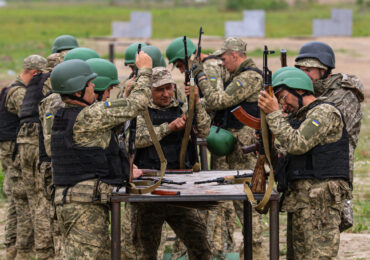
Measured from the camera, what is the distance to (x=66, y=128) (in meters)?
6.06

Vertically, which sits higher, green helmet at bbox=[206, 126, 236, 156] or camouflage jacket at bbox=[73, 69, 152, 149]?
camouflage jacket at bbox=[73, 69, 152, 149]

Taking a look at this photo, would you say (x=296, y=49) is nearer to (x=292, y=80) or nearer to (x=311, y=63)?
(x=311, y=63)

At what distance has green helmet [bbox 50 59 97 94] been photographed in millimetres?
6137

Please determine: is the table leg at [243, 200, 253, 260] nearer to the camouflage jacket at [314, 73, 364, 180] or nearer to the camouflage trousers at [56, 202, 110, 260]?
the camouflage jacket at [314, 73, 364, 180]

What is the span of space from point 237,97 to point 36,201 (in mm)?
2689

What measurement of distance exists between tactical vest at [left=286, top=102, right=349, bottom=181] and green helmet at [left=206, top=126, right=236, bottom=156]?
2.20 meters

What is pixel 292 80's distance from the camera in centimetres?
648

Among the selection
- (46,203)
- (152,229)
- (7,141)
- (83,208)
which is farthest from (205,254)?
(7,141)

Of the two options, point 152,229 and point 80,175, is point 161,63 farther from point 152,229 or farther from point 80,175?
point 80,175

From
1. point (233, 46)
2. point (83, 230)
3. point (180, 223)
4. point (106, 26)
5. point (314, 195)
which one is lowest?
point (180, 223)

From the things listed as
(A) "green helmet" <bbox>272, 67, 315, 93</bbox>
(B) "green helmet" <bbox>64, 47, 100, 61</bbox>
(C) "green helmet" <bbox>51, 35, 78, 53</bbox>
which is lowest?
(A) "green helmet" <bbox>272, 67, 315, 93</bbox>

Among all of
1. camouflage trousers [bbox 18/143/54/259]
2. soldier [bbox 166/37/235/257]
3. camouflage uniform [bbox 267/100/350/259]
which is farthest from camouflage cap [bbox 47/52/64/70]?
camouflage uniform [bbox 267/100/350/259]

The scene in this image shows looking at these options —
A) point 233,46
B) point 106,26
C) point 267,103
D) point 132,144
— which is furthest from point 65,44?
point 106,26

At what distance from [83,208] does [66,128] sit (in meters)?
0.68
